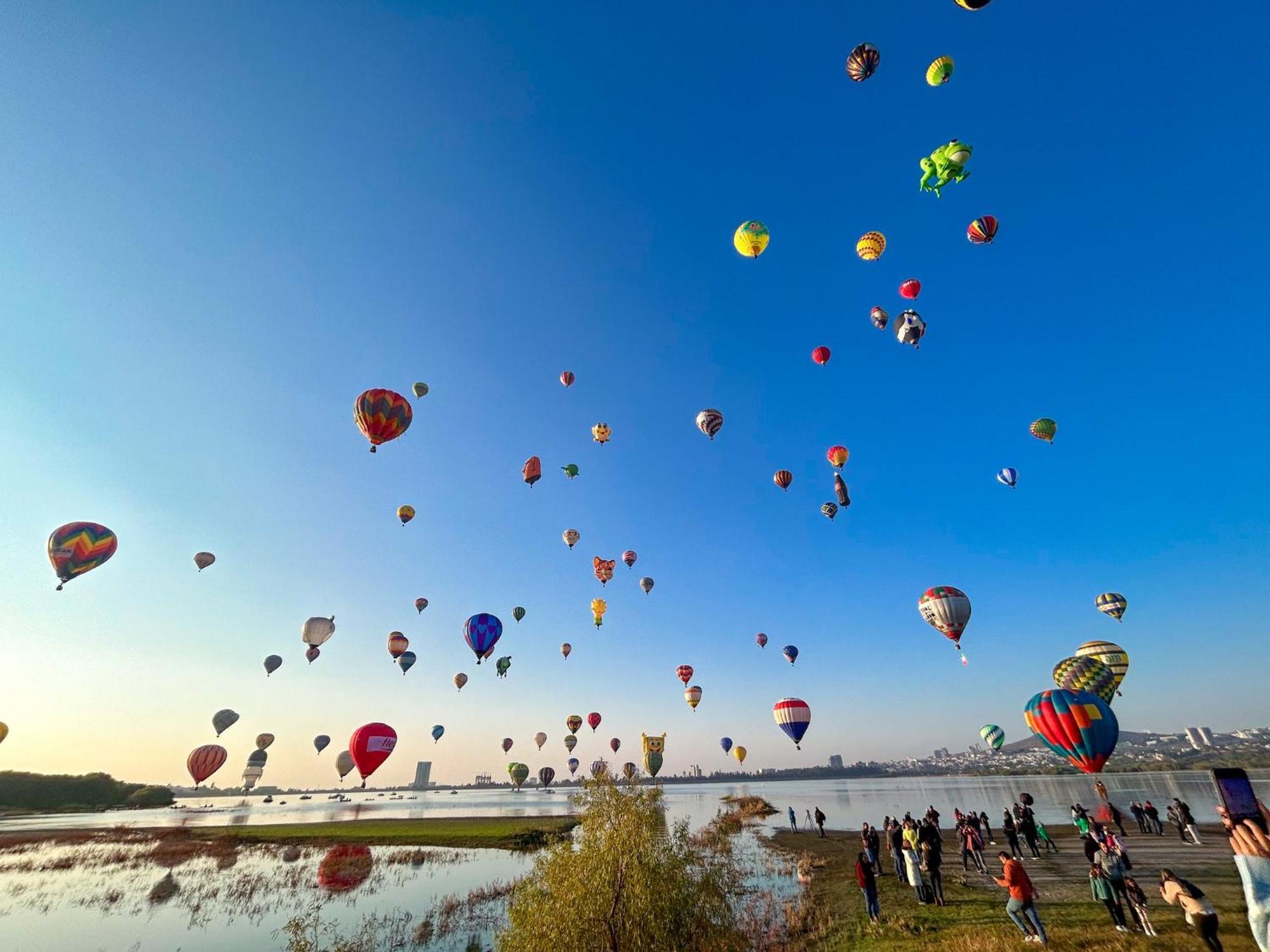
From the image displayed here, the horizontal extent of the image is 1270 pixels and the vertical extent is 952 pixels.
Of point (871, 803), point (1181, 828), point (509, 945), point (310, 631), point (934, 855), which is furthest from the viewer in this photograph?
point (871, 803)

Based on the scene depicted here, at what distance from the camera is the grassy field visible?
42.3 feet

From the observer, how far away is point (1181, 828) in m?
26.0

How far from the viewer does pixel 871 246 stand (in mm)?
29875

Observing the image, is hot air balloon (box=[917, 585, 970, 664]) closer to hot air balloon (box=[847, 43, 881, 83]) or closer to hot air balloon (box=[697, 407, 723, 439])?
hot air balloon (box=[697, 407, 723, 439])

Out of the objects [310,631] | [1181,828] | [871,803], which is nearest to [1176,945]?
[1181,828]

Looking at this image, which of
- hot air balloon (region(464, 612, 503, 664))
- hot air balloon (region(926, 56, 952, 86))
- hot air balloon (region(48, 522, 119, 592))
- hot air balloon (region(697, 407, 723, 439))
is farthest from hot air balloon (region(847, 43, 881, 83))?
hot air balloon (region(48, 522, 119, 592))

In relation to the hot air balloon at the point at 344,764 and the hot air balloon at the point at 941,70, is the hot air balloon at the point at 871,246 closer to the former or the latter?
the hot air balloon at the point at 941,70

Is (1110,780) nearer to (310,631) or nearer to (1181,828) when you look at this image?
(1181,828)

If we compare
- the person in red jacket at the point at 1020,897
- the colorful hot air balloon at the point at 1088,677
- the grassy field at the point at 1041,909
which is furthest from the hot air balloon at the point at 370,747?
the colorful hot air balloon at the point at 1088,677

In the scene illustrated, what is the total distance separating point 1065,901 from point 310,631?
155 ft

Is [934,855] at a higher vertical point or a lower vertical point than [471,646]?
lower

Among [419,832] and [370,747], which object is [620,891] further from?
[419,832]

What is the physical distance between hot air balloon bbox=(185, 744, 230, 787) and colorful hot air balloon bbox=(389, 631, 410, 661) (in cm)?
1632

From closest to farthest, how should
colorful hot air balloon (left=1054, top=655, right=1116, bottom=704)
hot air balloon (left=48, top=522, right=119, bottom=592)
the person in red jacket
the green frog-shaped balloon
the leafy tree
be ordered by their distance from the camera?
the person in red jacket → the leafy tree → the green frog-shaped balloon → colorful hot air balloon (left=1054, top=655, right=1116, bottom=704) → hot air balloon (left=48, top=522, right=119, bottom=592)
